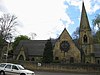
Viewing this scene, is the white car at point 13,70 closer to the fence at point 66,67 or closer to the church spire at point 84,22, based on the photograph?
the fence at point 66,67

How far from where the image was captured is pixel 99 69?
48406 mm

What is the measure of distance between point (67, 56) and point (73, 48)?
2.82 metres

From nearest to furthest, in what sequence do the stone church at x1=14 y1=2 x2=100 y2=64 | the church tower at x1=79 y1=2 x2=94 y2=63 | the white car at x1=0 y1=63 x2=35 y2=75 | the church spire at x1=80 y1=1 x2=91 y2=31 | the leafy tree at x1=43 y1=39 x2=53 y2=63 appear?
the white car at x1=0 y1=63 x2=35 y2=75
the leafy tree at x1=43 y1=39 x2=53 y2=63
the stone church at x1=14 y1=2 x2=100 y2=64
the church tower at x1=79 y1=2 x2=94 y2=63
the church spire at x1=80 y1=1 x2=91 y2=31

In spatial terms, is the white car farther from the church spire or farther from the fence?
the church spire

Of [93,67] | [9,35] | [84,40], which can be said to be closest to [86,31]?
[84,40]

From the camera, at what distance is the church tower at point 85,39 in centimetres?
6266

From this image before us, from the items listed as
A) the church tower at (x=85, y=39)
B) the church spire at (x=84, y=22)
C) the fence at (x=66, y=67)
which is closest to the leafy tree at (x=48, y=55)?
the fence at (x=66, y=67)

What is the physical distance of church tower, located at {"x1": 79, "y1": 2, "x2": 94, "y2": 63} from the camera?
62.7m

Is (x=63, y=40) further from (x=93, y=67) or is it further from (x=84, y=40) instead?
(x=93, y=67)

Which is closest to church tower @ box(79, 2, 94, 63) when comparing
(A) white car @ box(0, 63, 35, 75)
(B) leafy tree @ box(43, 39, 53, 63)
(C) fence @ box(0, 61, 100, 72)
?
(B) leafy tree @ box(43, 39, 53, 63)

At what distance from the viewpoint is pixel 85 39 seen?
6450 cm

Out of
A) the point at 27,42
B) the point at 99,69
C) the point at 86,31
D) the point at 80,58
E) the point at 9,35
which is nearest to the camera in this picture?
the point at 99,69

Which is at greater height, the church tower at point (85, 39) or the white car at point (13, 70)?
the church tower at point (85, 39)

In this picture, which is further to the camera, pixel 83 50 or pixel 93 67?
pixel 83 50
